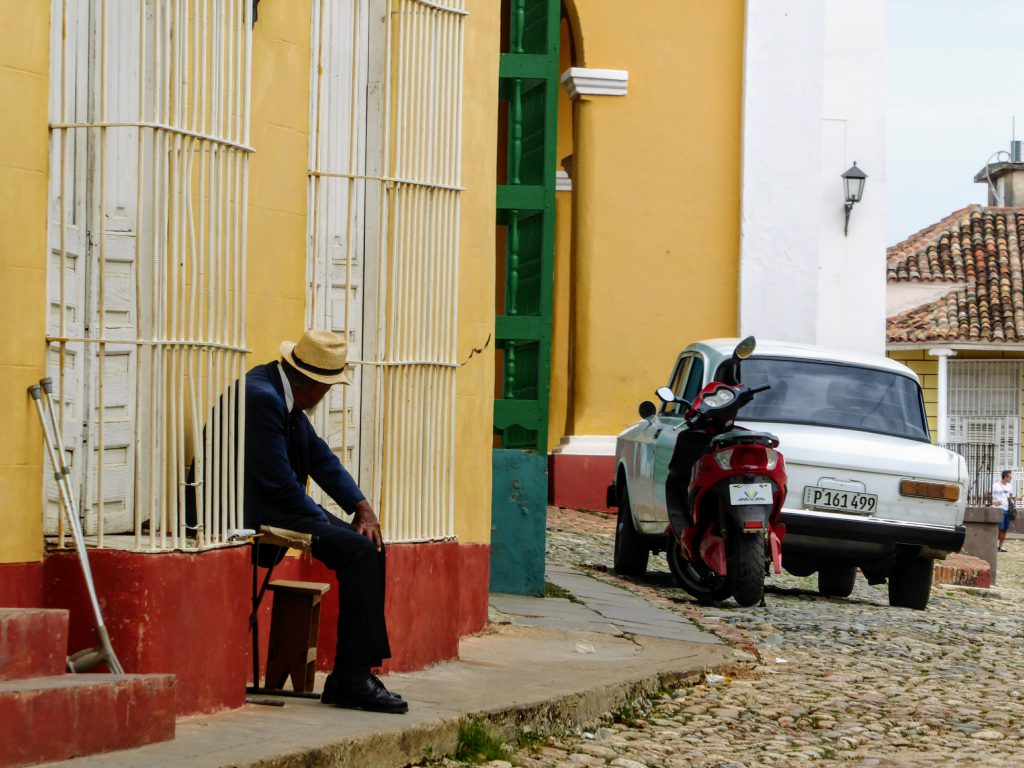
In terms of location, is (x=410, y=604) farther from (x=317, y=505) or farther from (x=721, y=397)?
(x=721, y=397)

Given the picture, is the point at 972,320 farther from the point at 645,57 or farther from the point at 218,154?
the point at 218,154

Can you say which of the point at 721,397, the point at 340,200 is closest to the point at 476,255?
the point at 340,200

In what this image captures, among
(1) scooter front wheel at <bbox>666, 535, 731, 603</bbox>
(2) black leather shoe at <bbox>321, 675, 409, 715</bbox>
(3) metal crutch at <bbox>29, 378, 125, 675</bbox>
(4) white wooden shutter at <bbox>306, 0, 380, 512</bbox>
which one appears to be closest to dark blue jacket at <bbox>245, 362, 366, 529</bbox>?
(2) black leather shoe at <bbox>321, 675, 409, 715</bbox>

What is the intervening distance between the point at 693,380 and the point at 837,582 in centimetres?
204

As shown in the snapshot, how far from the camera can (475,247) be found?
9.24m

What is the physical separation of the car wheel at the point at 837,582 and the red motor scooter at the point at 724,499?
82.1 inches

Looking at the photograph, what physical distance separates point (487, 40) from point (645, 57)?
1169 cm

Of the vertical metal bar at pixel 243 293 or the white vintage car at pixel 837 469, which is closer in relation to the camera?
the vertical metal bar at pixel 243 293

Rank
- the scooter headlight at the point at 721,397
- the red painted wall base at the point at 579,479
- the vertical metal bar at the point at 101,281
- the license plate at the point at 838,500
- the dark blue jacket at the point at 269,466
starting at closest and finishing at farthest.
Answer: the vertical metal bar at the point at 101,281, the dark blue jacket at the point at 269,466, the scooter headlight at the point at 721,397, the license plate at the point at 838,500, the red painted wall base at the point at 579,479

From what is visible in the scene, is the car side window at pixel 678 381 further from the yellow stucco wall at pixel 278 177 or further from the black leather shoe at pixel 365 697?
the black leather shoe at pixel 365 697

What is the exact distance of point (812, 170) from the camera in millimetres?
21094

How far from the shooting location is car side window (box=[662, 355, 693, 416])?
13.0 m

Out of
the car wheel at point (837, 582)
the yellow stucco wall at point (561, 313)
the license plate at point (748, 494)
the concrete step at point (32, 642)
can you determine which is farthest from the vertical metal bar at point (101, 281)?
the yellow stucco wall at point (561, 313)

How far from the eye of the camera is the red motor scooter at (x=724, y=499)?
10766 millimetres
